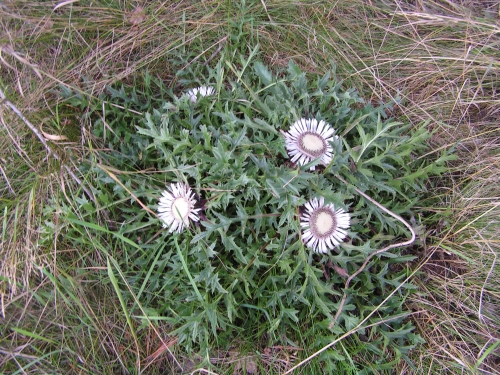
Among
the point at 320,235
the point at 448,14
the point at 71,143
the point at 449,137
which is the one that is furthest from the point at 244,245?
the point at 448,14

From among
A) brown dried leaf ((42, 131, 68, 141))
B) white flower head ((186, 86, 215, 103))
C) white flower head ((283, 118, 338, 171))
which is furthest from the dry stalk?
white flower head ((283, 118, 338, 171))

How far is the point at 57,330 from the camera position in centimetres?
196

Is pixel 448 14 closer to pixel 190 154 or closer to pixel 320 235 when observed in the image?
pixel 320 235

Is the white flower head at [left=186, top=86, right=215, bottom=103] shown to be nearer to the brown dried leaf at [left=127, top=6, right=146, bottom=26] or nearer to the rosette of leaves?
the rosette of leaves

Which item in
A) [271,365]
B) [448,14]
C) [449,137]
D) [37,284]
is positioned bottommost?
[271,365]

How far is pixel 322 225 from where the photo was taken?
6.13ft

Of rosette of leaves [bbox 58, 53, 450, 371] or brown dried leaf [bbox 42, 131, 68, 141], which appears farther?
brown dried leaf [bbox 42, 131, 68, 141]

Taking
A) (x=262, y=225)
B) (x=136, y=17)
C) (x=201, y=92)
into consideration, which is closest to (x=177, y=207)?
(x=262, y=225)

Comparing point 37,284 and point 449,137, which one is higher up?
point 449,137

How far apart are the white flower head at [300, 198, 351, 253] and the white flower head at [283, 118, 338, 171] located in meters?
0.20

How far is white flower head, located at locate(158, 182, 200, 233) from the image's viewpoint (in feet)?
6.01

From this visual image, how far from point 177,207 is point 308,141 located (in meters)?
0.67

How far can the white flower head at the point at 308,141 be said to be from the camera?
74.0 inches

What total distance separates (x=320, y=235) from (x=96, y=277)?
1.10m
